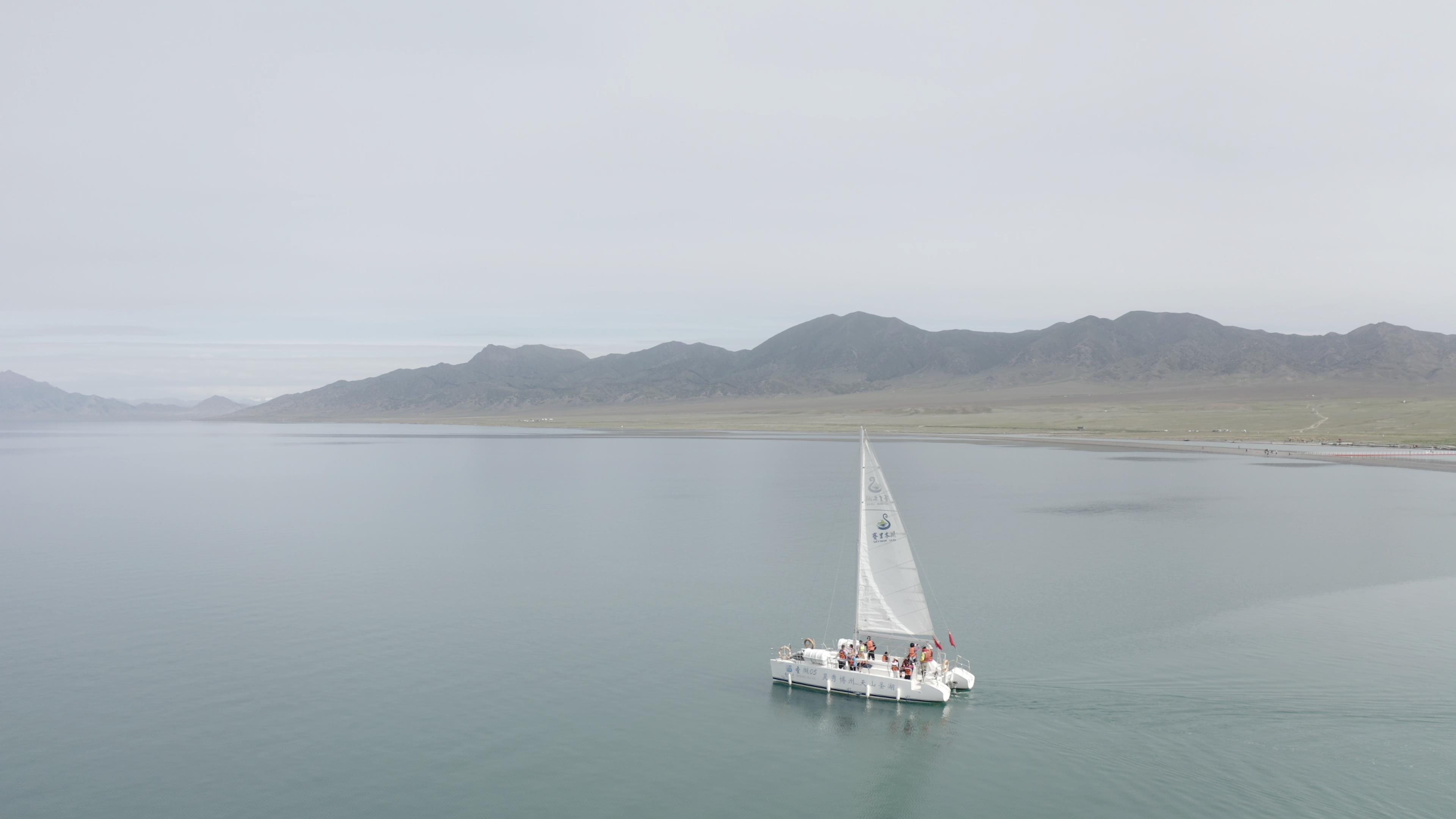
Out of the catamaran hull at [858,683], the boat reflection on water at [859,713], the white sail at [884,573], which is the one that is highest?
the white sail at [884,573]

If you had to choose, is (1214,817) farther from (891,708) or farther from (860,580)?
(860,580)

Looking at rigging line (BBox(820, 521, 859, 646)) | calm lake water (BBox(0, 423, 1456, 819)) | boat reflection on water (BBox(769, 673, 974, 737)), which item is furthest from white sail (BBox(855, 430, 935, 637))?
rigging line (BBox(820, 521, 859, 646))

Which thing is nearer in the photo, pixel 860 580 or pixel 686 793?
pixel 686 793

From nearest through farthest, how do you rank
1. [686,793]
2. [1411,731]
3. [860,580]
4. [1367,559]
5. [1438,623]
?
[686,793], [1411,731], [860,580], [1438,623], [1367,559]

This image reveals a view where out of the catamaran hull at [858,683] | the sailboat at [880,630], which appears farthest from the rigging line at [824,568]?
the catamaran hull at [858,683]

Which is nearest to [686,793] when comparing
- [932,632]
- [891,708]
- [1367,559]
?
[891,708]

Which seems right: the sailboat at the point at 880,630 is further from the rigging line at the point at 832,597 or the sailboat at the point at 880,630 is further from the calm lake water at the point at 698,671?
the rigging line at the point at 832,597
